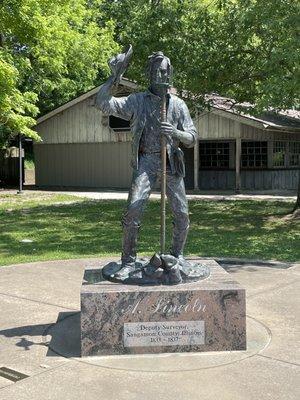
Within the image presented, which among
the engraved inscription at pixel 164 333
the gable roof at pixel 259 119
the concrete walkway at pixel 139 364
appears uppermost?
the gable roof at pixel 259 119

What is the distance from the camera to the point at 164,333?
4816mm

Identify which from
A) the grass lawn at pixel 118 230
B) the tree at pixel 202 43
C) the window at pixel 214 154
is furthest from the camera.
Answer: the window at pixel 214 154

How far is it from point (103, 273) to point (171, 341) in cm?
96

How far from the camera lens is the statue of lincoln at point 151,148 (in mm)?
5250

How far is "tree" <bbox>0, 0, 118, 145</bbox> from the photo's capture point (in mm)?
15656

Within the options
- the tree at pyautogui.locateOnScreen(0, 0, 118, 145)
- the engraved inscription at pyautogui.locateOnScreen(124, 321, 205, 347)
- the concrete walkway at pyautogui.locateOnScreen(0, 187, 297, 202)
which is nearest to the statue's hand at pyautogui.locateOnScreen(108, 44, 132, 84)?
the engraved inscription at pyautogui.locateOnScreen(124, 321, 205, 347)

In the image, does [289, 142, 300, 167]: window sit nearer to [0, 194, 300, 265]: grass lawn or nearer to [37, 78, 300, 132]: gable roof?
[37, 78, 300, 132]: gable roof

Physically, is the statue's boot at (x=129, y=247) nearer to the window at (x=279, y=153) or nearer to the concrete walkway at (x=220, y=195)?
the concrete walkway at (x=220, y=195)

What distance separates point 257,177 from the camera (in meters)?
24.6

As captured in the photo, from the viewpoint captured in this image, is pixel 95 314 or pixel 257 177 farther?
pixel 257 177

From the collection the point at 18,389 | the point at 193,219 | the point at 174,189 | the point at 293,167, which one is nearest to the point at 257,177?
the point at 293,167

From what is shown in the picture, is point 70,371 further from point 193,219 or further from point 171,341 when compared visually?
point 193,219

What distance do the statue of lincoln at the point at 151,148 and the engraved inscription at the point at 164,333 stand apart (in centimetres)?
59

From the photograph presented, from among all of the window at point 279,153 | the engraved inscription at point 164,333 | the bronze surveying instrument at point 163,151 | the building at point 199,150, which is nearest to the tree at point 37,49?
the building at point 199,150
